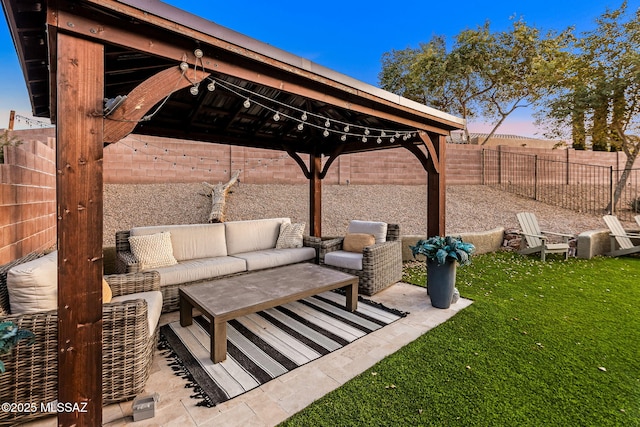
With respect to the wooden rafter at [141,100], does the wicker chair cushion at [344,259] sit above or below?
below

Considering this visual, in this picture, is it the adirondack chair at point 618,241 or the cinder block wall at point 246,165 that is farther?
the cinder block wall at point 246,165

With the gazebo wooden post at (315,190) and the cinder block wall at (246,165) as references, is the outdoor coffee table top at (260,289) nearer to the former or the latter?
the gazebo wooden post at (315,190)

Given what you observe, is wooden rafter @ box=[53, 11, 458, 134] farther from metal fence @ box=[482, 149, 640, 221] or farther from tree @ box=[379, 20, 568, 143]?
tree @ box=[379, 20, 568, 143]

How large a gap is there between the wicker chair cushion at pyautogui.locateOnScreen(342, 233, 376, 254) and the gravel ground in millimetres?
2821

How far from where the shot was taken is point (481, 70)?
1057cm

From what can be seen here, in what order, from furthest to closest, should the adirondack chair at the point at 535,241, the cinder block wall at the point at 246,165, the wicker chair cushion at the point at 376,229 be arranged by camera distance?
the cinder block wall at the point at 246,165 < the adirondack chair at the point at 535,241 < the wicker chair cushion at the point at 376,229

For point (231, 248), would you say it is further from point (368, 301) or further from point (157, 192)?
point (157, 192)

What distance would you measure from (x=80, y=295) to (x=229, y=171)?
697 centimetres

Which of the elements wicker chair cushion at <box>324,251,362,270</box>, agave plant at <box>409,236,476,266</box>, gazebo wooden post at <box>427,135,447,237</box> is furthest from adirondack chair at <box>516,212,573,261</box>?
wicker chair cushion at <box>324,251,362,270</box>

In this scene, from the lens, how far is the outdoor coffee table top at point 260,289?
2381 mm

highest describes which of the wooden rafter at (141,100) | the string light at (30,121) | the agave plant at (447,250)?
the string light at (30,121)

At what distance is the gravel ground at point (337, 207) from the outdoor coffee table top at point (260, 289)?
391 centimetres

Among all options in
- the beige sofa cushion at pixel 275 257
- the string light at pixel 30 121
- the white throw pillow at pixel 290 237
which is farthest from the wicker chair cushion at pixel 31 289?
the string light at pixel 30 121

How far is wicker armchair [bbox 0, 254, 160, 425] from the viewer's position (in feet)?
5.22
